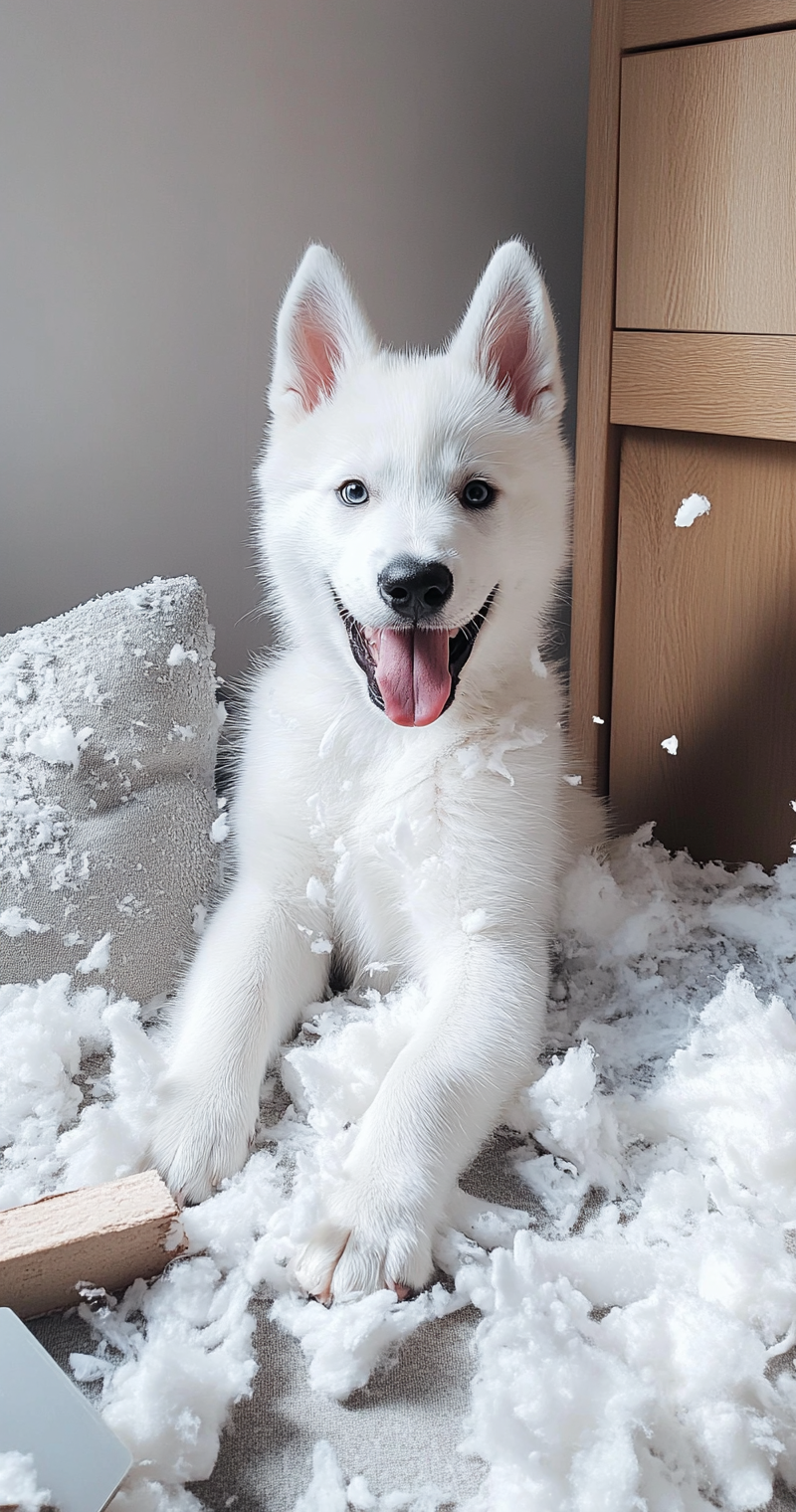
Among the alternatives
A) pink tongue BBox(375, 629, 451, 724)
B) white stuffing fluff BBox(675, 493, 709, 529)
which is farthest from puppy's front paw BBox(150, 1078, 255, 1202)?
white stuffing fluff BBox(675, 493, 709, 529)

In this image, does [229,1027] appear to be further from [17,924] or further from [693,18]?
[693,18]

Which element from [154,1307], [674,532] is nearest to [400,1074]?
[154,1307]

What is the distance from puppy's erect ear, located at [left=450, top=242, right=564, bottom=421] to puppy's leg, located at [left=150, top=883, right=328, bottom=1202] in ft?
2.43

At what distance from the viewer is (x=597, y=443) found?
79.1 inches

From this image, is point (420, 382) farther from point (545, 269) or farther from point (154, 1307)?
point (545, 269)

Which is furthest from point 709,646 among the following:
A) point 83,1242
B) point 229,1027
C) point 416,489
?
point 83,1242

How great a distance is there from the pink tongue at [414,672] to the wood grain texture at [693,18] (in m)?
1.01

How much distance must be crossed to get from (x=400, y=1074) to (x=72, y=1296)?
0.38 metres

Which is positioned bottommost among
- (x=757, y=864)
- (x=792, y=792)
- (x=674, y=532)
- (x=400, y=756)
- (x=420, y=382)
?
(x=757, y=864)

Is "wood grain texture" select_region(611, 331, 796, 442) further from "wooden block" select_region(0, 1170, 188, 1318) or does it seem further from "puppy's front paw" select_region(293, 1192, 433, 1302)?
"wooden block" select_region(0, 1170, 188, 1318)

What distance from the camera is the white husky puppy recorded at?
4.33 feet

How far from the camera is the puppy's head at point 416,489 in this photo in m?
1.36

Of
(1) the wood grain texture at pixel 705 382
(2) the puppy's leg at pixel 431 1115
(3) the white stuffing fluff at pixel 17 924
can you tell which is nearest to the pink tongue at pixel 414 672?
(2) the puppy's leg at pixel 431 1115

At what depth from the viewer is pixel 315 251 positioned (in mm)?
1550
